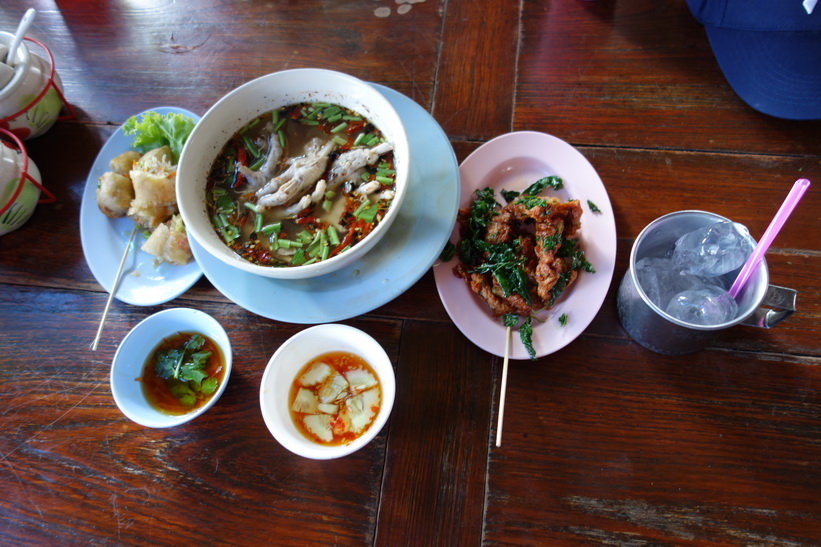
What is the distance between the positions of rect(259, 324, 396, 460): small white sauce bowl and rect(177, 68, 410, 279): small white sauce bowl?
0.60ft

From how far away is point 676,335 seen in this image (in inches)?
49.4

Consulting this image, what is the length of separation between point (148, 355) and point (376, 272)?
71 centimetres

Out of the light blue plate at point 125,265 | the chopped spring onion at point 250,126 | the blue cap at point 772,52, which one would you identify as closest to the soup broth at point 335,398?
the light blue plate at point 125,265

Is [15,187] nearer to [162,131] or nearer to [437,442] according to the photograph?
[162,131]

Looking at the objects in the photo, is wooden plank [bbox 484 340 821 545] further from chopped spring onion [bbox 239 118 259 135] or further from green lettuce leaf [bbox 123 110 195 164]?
green lettuce leaf [bbox 123 110 195 164]

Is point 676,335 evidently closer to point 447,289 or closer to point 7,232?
point 447,289

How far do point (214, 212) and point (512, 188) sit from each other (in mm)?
891

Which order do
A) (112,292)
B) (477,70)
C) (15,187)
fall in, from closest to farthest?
1. (112,292)
2. (15,187)
3. (477,70)

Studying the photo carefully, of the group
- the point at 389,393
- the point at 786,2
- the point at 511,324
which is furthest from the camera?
the point at 786,2

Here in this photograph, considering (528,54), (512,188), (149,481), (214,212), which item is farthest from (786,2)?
(149,481)

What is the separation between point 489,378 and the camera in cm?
142

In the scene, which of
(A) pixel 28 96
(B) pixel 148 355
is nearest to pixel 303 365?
(B) pixel 148 355

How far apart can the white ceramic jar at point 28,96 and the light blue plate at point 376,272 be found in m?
0.85

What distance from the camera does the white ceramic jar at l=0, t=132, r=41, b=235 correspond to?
159cm
